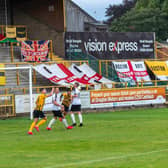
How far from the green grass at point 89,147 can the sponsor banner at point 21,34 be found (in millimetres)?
21022

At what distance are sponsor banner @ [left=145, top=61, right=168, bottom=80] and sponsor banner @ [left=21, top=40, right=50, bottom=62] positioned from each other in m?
8.66

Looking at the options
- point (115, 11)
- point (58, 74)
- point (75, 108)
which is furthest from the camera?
point (115, 11)

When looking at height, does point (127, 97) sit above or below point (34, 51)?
below

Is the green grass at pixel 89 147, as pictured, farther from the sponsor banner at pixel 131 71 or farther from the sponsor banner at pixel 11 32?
the sponsor banner at pixel 11 32

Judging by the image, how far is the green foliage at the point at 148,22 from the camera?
85.8 metres

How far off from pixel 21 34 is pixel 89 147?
3065cm

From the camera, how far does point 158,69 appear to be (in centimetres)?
4822

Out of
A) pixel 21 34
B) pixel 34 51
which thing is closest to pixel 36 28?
pixel 21 34

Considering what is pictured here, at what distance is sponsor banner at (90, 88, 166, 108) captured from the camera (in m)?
38.7

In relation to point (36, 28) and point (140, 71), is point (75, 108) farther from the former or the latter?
point (36, 28)

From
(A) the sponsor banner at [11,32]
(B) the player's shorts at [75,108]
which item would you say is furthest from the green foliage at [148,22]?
(B) the player's shorts at [75,108]

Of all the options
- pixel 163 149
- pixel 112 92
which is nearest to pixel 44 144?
pixel 163 149

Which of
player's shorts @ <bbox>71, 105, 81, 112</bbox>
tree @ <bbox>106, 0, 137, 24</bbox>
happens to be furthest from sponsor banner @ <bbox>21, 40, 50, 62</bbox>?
tree @ <bbox>106, 0, 137, 24</bbox>

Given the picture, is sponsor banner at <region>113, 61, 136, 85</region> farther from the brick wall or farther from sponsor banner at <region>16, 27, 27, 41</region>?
sponsor banner at <region>16, 27, 27, 41</region>
